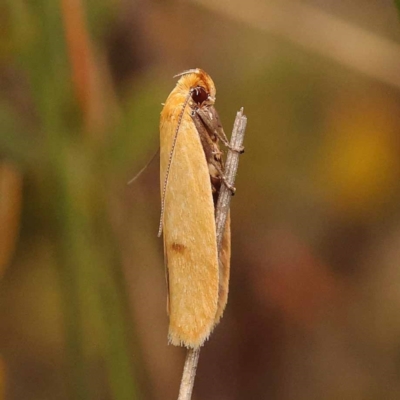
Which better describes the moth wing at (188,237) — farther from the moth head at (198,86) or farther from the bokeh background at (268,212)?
the bokeh background at (268,212)

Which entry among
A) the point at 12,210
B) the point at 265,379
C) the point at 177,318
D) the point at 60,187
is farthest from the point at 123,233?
the point at 177,318

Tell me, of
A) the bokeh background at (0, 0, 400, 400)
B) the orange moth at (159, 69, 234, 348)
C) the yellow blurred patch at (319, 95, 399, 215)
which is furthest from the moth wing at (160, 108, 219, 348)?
the yellow blurred patch at (319, 95, 399, 215)

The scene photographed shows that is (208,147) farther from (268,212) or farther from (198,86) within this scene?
(268,212)

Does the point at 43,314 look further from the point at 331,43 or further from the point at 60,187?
the point at 331,43

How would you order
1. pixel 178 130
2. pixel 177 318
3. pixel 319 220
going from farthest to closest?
pixel 319 220
pixel 178 130
pixel 177 318

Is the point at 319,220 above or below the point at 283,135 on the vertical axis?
below

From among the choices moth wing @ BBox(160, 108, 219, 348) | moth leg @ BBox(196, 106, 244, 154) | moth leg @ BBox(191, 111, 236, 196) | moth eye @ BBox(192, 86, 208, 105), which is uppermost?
moth eye @ BBox(192, 86, 208, 105)

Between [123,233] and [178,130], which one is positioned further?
[123,233]

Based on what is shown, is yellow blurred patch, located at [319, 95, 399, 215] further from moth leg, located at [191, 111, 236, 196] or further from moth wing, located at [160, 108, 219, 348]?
moth wing, located at [160, 108, 219, 348]
